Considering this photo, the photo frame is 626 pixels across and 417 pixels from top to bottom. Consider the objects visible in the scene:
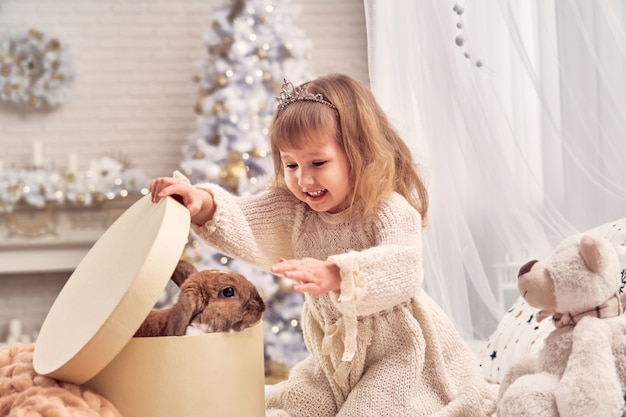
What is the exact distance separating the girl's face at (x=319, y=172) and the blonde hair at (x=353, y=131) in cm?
1

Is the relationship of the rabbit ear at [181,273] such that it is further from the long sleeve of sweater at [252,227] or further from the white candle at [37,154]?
the white candle at [37,154]

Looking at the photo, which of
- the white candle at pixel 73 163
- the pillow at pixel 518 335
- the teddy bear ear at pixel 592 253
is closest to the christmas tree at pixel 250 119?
the white candle at pixel 73 163

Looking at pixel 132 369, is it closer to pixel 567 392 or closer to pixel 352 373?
pixel 352 373

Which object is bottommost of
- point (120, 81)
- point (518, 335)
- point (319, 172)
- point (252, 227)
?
point (518, 335)

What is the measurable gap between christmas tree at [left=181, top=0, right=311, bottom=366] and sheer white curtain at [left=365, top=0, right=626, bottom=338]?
3.81 ft

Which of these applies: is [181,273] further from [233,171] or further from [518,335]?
[233,171]

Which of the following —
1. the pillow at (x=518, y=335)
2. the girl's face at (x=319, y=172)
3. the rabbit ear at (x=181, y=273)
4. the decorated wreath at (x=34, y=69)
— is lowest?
the pillow at (x=518, y=335)

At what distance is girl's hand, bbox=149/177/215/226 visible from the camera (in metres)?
1.45

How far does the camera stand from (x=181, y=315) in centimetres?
132

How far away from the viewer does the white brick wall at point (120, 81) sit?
465 cm

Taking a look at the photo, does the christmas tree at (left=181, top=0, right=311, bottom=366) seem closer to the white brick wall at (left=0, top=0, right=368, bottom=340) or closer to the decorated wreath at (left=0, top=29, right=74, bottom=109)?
the white brick wall at (left=0, top=0, right=368, bottom=340)

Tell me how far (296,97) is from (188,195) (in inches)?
12.8

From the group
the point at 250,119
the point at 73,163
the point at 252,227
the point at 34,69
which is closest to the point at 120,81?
the point at 34,69

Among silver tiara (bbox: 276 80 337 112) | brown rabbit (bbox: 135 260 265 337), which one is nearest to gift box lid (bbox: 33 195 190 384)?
brown rabbit (bbox: 135 260 265 337)
